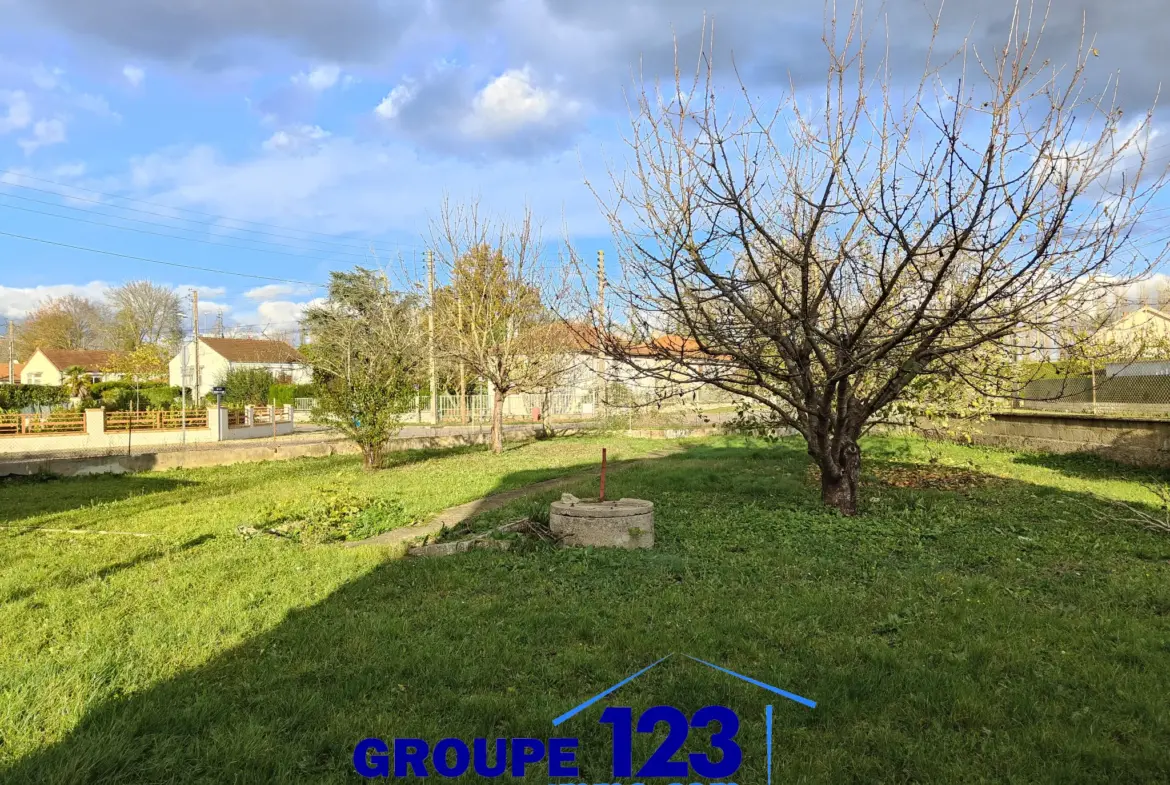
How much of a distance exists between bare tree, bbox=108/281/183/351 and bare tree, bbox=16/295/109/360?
8.65 meters

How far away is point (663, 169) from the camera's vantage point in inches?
255

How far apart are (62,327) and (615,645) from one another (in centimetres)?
7020

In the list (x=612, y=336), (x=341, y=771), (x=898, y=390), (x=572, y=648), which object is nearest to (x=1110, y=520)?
(x=898, y=390)

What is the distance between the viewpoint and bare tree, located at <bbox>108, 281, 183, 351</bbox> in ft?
162

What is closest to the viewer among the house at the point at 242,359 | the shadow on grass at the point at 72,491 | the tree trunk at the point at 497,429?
the shadow on grass at the point at 72,491

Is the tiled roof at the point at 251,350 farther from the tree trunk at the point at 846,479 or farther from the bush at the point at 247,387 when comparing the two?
the tree trunk at the point at 846,479

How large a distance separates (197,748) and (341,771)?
0.62m

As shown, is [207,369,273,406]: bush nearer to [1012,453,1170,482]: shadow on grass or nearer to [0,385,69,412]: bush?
[0,385,69,412]: bush

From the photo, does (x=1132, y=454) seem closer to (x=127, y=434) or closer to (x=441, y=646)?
(x=441, y=646)

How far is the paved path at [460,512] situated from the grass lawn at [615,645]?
0.57 meters

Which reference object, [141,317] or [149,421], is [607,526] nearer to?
[149,421]

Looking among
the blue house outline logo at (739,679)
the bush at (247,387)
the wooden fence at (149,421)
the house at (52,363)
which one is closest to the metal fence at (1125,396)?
the blue house outline logo at (739,679)

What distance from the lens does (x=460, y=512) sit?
818 cm

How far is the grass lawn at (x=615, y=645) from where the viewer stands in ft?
8.72
